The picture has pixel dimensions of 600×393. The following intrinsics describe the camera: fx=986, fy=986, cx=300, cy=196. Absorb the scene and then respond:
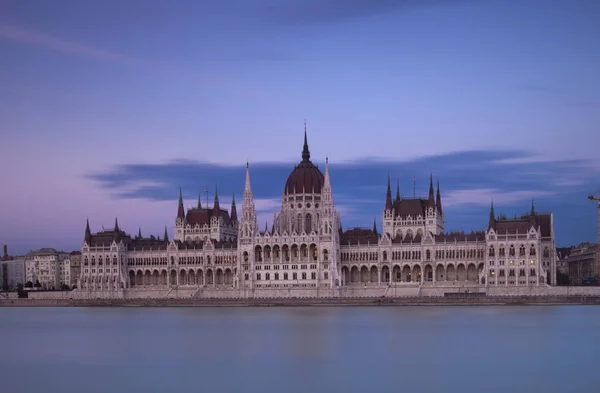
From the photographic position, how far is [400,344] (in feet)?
199

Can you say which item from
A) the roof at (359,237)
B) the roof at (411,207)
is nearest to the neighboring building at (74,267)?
the roof at (359,237)

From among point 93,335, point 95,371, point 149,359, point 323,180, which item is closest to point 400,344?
point 149,359

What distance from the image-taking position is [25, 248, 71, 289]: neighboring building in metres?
161

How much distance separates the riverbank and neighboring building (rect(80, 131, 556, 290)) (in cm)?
418

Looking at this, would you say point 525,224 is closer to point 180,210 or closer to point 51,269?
point 180,210

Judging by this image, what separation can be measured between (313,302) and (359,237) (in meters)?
13.0

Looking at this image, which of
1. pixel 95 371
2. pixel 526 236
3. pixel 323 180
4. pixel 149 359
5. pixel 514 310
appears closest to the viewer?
pixel 95 371

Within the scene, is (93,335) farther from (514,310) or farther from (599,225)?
(599,225)

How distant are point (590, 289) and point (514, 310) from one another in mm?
12700

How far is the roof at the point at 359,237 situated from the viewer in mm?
118356

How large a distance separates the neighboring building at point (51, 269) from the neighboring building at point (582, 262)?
78985mm

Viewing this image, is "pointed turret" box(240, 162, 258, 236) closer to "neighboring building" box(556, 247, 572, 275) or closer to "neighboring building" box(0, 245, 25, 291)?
"neighboring building" box(556, 247, 572, 275)

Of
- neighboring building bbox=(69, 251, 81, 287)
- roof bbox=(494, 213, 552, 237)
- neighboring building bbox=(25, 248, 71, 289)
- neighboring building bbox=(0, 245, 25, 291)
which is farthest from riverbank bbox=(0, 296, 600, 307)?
neighboring building bbox=(0, 245, 25, 291)

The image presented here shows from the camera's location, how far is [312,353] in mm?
57250
